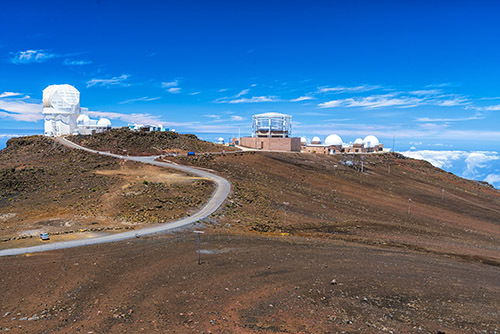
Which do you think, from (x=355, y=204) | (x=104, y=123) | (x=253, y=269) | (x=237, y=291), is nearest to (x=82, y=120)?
(x=104, y=123)

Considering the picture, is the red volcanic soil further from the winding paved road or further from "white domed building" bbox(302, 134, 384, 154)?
"white domed building" bbox(302, 134, 384, 154)

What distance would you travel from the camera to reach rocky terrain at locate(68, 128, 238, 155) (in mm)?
63250

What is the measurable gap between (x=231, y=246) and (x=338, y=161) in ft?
201

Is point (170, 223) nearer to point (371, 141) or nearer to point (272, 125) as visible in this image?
point (272, 125)

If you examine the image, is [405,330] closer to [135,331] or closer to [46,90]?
[135,331]

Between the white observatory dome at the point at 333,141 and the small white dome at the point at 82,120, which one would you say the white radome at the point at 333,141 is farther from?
the small white dome at the point at 82,120

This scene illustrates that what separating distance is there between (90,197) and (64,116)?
6955cm

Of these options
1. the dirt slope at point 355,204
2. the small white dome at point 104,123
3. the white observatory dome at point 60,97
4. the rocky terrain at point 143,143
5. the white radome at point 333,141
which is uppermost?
the white observatory dome at point 60,97

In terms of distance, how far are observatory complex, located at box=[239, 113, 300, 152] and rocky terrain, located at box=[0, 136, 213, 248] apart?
39220 mm

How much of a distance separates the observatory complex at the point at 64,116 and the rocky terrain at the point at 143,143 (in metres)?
15.6

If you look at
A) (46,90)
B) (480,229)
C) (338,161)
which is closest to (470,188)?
(338,161)

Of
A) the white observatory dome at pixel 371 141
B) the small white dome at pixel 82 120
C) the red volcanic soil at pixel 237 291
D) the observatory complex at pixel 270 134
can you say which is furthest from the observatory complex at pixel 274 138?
the red volcanic soil at pixel 237 291

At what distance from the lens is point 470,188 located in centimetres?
7531

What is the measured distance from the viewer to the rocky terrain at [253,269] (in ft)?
40.1
